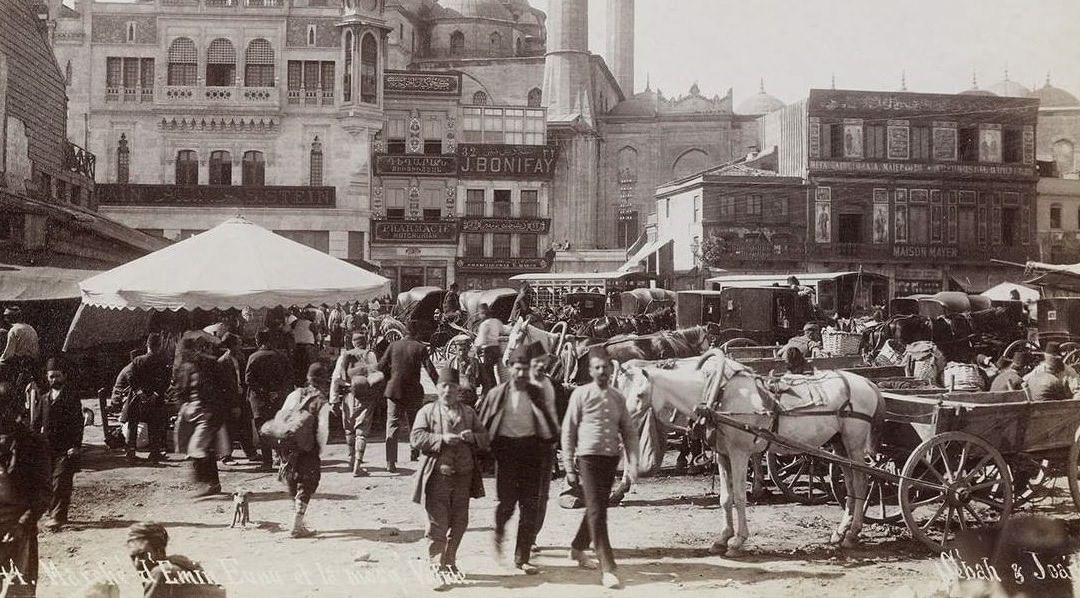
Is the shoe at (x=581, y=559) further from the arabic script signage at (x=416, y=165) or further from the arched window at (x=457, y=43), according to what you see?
the arched window at (x=457, y=43)

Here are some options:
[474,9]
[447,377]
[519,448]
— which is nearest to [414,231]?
[474,9]

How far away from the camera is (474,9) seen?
203ft

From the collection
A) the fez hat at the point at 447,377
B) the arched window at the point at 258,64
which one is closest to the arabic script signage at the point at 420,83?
the arched window at the point at 258,64

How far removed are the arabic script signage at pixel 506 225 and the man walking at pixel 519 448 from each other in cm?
3837

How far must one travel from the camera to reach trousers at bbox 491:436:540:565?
7.39 meters

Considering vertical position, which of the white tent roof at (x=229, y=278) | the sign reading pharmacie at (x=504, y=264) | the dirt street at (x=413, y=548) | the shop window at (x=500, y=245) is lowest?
the dirt street at (x=413, y=548)

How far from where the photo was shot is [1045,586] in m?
6.43

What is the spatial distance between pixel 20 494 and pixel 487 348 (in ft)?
26.8

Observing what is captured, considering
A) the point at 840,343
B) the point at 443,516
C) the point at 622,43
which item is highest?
the point at 622,43

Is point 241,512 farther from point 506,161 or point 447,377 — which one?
point 506,161

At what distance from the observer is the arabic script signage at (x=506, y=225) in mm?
45594

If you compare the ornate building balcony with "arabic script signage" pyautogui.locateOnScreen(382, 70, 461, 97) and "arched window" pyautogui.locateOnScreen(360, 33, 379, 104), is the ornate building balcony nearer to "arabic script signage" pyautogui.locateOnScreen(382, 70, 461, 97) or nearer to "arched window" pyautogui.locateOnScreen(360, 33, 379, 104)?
"arched window" pyautogui.locateOnScreen(360, 33, 379, 104)

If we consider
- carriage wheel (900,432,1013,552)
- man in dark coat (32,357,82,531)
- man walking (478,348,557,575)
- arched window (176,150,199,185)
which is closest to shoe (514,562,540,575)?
man walking (478,348,557,575)

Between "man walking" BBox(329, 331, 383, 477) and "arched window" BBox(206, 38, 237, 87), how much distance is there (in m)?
31.0
